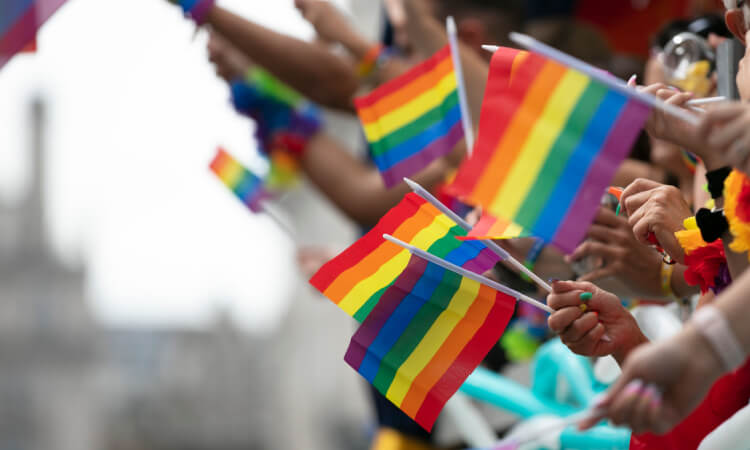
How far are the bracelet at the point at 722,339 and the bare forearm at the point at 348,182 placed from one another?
1.10 m

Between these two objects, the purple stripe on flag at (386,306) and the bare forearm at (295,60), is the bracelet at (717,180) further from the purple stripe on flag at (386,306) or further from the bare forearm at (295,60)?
the bare forearm at (295,60)

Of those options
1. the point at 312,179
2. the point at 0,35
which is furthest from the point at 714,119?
the point at 312,179

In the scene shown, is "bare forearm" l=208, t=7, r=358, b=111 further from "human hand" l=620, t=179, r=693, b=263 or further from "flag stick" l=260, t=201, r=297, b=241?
"human hand" l=620, t=179, r=693, b=263

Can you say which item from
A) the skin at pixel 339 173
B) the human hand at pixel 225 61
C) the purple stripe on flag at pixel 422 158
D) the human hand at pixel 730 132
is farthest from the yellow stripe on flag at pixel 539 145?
the human hand at pixel 225 61

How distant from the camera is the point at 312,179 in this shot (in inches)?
84.7

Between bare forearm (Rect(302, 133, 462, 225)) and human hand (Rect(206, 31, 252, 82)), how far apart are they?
0.21m

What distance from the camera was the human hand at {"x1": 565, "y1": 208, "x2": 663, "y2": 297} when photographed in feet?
3.81

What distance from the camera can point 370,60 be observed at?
1797mm

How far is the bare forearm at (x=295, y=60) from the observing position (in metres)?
1.61

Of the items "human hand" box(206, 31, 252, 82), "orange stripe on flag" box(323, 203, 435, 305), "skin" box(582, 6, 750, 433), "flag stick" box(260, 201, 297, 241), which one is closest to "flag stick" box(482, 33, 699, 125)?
"skin" box(582, 6, 750, 433)

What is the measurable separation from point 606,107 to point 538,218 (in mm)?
97

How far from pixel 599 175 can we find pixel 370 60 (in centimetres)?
109

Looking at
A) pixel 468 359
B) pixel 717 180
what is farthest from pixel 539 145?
pixel 468 359

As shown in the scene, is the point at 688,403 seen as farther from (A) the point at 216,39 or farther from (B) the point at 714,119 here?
(A) the point at 216,39
